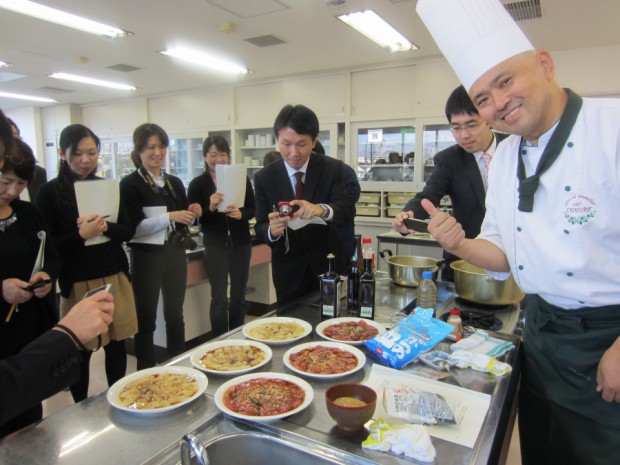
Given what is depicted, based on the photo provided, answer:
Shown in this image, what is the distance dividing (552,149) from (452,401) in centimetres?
70

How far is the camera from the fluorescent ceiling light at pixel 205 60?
4.83m

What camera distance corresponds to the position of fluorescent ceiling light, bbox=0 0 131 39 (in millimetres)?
3549

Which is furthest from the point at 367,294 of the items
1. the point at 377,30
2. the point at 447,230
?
the point at 377,30

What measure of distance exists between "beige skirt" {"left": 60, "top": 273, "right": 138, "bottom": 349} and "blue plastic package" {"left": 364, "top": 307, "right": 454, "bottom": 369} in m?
1.43

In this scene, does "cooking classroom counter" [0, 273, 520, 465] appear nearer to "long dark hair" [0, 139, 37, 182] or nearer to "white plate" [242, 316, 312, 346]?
"white plate" [242, 316, 312, 346]

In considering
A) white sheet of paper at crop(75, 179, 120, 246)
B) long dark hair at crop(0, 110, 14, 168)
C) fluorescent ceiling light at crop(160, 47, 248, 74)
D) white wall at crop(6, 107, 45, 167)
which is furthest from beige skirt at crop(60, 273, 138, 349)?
white wall at crop(6, 107, 45, 167)

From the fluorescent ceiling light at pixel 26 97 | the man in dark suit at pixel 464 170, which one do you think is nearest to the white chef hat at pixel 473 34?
the man in dark suit at pixel 464 170

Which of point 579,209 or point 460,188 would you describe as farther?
point 460,188

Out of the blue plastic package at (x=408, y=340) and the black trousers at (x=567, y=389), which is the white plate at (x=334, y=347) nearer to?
the blue plastic package at (x=408, y=340)

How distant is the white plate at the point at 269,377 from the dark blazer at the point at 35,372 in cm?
35

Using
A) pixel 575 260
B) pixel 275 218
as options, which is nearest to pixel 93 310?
pixel 275 218

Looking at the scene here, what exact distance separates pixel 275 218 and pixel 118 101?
25.7 ft

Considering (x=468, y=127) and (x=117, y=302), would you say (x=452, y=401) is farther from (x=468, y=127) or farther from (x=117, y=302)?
(x=117, y=302)

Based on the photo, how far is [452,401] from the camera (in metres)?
0.97
